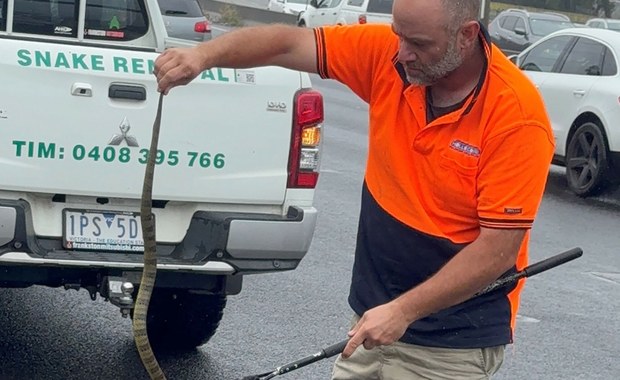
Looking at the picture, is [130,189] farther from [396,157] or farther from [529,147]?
[529,147]

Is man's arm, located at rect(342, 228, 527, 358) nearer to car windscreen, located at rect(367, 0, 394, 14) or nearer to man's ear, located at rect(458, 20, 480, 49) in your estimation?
man's ear, located at rect(458, 20, 480, 49)

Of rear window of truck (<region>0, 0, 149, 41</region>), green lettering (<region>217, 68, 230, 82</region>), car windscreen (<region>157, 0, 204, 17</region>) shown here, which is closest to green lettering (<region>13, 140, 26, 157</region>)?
green lettering (<region>217, 68, 230, 82</region>)

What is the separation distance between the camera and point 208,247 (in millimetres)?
5523

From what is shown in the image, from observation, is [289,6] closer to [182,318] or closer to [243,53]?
[182,318]

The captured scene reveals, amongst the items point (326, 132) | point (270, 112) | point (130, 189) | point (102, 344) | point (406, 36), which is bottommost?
point (326, 132)

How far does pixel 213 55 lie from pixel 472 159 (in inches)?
29.5

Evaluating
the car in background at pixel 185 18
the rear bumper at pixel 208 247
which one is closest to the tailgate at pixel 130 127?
the rear bumper at pixel 208 247

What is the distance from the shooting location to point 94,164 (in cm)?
537

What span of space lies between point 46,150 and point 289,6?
34961mm

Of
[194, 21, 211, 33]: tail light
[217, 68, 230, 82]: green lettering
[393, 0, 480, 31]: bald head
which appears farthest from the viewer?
[194, 21, 211, 33]: tail light

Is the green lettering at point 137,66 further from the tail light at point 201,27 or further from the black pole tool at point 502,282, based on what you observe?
the tail light at point 201,27

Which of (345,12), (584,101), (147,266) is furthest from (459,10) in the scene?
(345,12)

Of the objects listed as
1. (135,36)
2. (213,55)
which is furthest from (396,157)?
(135,36)

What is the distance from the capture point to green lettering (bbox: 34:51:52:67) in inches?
205
